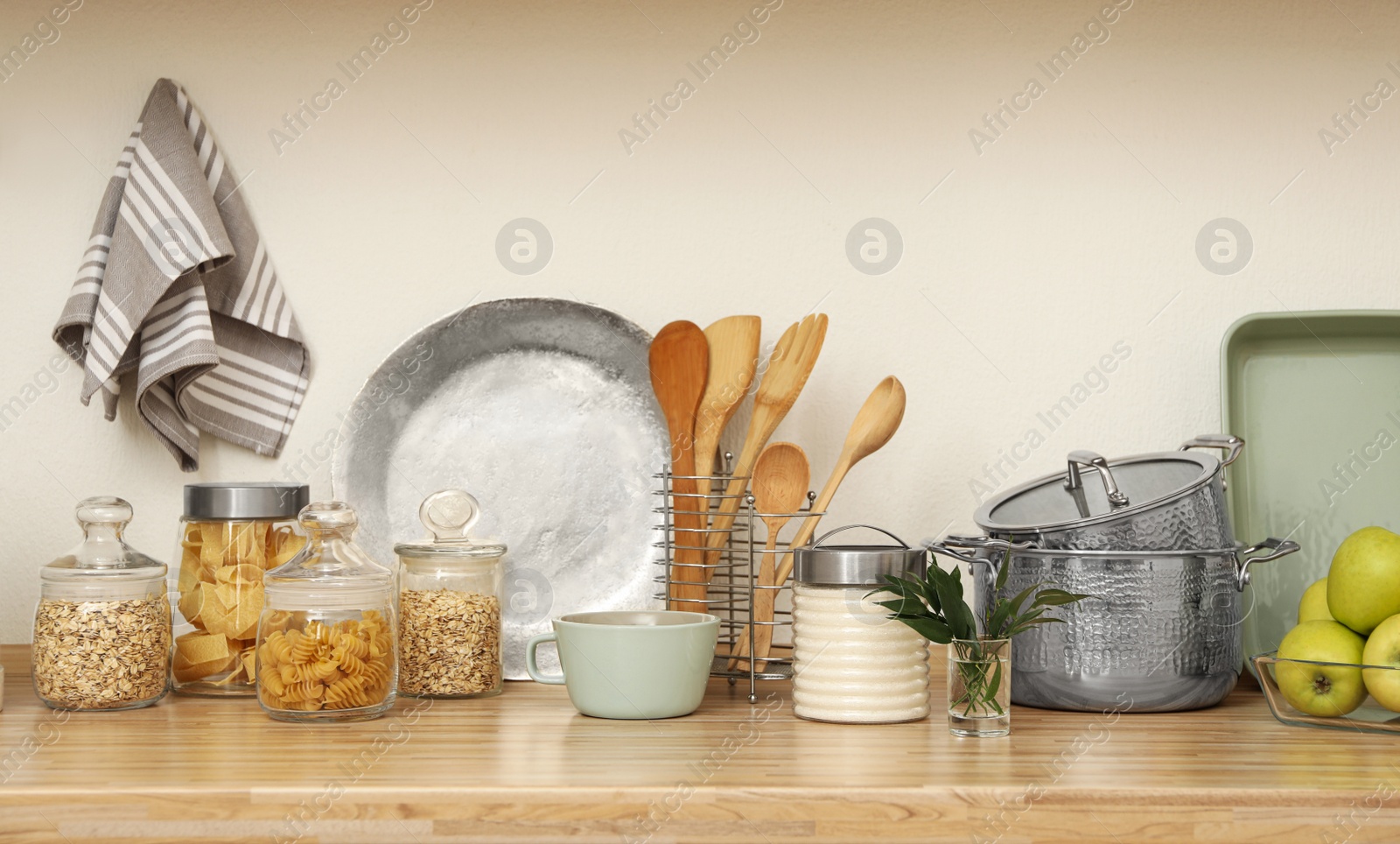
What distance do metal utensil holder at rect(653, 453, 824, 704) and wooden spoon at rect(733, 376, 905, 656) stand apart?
10mm

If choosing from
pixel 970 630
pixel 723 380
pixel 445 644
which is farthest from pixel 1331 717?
pixel 445 644

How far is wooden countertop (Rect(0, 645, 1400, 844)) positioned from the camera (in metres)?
0.62

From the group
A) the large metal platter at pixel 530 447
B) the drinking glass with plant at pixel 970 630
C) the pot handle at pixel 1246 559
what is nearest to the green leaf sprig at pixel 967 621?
the drinking glass with plant at pixel 970 630

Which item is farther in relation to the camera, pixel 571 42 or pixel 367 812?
pixel 571 42

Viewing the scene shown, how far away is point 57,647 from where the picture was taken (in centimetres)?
83

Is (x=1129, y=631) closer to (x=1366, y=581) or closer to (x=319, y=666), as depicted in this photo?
(x=1366, y=581)

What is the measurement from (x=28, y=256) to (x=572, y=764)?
765mm

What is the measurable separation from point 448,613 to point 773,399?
32cm

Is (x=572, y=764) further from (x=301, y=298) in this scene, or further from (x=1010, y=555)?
(x=301, y=298)

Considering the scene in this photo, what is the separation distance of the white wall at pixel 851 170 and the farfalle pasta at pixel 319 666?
0.34m

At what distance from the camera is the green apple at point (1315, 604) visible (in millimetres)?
865

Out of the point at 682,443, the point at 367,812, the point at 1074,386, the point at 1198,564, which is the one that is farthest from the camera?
the point at 1074,386

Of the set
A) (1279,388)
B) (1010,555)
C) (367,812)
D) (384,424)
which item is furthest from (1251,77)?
(367,812)

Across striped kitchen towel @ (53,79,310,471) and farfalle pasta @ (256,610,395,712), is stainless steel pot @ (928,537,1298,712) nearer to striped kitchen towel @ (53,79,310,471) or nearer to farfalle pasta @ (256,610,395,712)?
farfalle pasta @ (256,610,395,712)
